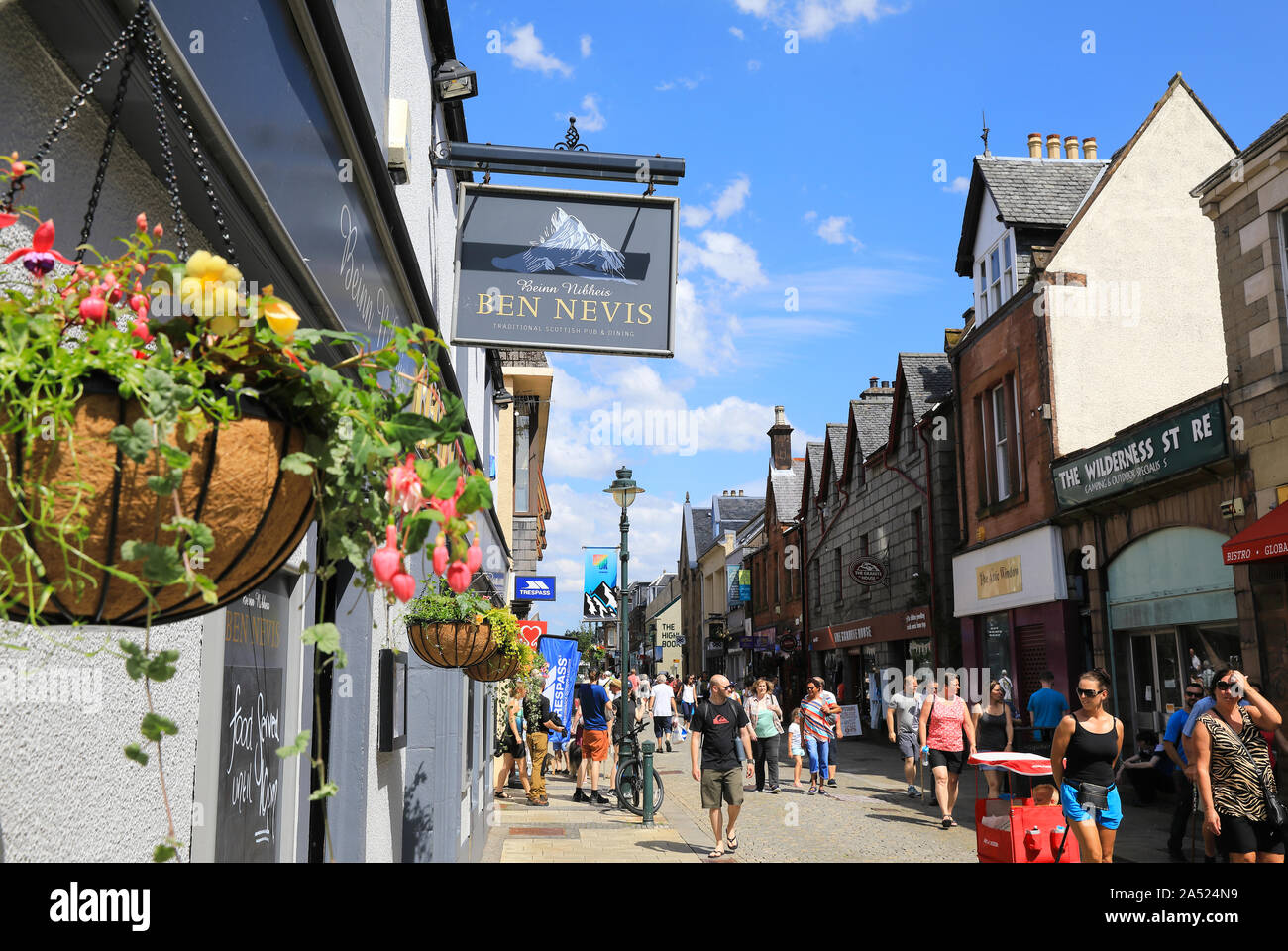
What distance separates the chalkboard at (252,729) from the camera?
3.29 metres

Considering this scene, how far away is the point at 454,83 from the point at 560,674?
10.7 meters

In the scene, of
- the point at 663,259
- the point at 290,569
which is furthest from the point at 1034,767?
the point at 290,569

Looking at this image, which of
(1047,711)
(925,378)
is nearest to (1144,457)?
(1047,711)

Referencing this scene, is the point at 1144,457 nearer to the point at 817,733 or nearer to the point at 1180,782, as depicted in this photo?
the point at 1180,782

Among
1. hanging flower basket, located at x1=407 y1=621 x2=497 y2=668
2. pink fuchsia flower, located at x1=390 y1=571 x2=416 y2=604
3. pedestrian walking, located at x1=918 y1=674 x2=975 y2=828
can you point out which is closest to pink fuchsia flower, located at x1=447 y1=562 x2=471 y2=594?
pink fuchsia flower, located at x1=390 y1=571 x2=416 y2=604

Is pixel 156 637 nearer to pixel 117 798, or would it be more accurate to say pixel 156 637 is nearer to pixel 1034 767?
pixel 117 798

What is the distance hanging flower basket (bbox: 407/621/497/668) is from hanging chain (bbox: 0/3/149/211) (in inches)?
147

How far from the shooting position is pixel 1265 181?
12008 millimetres

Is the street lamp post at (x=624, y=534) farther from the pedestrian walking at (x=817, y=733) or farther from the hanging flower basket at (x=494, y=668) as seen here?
the hanging flower basket at (x=494, y=668)

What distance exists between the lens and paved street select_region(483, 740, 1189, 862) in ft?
34.8

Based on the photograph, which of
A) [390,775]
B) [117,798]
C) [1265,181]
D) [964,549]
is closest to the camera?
[117,798]

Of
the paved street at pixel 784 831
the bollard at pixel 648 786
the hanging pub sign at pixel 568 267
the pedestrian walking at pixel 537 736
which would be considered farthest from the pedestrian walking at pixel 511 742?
the hanging pub sign at pixel 568 267

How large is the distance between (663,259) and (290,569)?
329cm

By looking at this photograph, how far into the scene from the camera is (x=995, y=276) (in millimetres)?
20516
